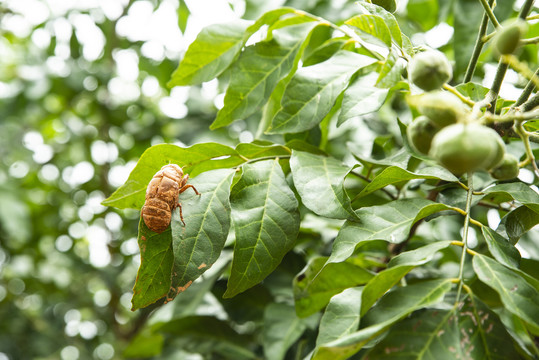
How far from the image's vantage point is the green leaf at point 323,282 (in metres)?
0.87

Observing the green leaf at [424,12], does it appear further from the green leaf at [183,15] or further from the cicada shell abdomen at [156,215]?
the cicada shell abdomen at [156,215]

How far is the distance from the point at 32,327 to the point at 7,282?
0.38 m

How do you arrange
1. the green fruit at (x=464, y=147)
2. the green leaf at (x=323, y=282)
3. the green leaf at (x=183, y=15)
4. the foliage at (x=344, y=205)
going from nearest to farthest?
1. the green fruit at (x=464, y=147)
2. the foliage at (x=344, y=205)
3. the green leaf at (x=323, y=282)
4. the green leaf at (x=183, y=15)

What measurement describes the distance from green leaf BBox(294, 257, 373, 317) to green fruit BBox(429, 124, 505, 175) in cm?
36

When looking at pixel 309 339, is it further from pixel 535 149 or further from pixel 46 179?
pixel 46 179

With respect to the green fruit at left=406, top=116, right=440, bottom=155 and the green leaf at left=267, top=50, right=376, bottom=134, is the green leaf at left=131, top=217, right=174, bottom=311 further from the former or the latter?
the green fruit at left=406, top=116, right=440, bottom=155

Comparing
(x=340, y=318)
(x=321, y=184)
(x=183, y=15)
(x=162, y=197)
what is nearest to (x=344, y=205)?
(x=321, y=184)

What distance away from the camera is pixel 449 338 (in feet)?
2.04

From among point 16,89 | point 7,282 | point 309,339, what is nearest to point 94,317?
point 7,282

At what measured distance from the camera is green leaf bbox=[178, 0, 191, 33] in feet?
6.67

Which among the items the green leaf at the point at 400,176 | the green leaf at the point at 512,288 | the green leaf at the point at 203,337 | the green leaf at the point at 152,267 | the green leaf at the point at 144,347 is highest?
the green leaf at the point at 400,176

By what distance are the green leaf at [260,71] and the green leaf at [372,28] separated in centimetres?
16

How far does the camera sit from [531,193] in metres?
0.78

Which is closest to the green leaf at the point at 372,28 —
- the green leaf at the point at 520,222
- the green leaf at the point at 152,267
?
the green leaf at the point at 520,222
